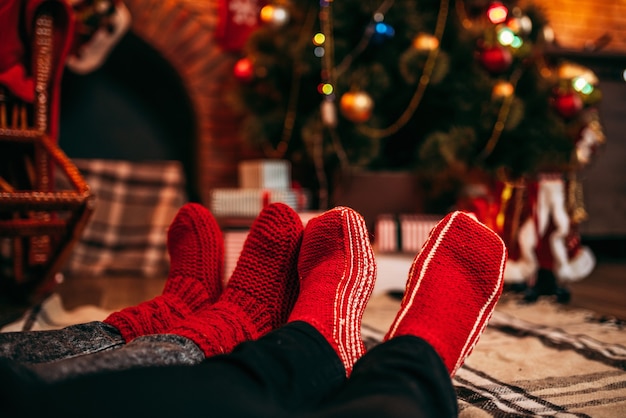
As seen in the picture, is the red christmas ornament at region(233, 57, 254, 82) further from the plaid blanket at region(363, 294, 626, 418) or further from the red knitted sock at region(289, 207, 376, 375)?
the red knitted sock at region(289, 207, 376, 375)

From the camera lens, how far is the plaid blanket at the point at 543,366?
0.65 meters

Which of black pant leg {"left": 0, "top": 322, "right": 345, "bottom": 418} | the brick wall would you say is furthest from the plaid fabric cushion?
the brick wall

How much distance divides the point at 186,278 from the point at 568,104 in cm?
160

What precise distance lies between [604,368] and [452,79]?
1240mm

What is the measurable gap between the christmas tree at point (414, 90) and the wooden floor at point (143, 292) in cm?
46

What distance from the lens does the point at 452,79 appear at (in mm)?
1817

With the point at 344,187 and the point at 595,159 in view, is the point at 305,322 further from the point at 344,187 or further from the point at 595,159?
the point at 595,159

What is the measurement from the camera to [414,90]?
180cm

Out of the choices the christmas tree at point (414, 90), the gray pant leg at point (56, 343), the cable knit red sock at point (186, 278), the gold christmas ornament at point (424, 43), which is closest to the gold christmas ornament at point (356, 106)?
the christmas tree at point (414, 90)

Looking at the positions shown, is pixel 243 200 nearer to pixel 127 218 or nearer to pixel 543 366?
pixel 127 218

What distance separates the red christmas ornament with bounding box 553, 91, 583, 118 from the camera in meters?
1.83

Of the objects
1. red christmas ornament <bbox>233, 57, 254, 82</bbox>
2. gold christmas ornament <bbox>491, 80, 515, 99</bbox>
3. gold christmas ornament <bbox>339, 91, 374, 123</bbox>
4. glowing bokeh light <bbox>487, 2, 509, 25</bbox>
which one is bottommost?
gold christmas ornament <bbox>339, 91, 374, 123</bbox>

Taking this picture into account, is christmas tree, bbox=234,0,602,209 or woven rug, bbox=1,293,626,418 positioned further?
christmas tree, bbox=234,0,602,209

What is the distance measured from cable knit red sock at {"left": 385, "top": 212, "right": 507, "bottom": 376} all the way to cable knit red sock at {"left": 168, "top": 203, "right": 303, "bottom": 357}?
18 centimetres
